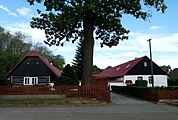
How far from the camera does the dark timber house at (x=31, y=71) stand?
46469mm

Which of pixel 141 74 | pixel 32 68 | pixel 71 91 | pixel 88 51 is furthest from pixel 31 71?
pixel 141 74

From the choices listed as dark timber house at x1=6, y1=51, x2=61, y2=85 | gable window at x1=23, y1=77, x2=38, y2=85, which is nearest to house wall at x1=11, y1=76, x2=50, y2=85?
dark timber house at x1=6, y1=51, x2=61, y2=85

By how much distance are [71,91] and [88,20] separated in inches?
273

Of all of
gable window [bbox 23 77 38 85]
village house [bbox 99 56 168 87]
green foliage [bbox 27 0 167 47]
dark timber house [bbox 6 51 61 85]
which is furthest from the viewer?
village house [bbox 99 56 168 87]

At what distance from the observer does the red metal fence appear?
25.1 meters

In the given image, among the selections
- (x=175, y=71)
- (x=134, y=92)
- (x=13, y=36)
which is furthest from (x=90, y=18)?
(x=175, y=71)

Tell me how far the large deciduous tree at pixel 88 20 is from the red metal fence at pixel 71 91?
2513 mm

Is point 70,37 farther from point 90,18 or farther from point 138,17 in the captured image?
point 138,17

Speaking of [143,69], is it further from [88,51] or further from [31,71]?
[88,51]

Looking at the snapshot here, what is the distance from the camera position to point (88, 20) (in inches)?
1091

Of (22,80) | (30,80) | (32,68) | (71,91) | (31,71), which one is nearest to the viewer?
(71,91)

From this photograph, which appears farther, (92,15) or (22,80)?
(22,80)

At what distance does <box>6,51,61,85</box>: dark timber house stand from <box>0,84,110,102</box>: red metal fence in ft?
66.1

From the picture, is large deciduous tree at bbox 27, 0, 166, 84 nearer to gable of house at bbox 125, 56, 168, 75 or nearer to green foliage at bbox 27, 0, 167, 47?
green foliage at bbox 27, 0, 167, 47
